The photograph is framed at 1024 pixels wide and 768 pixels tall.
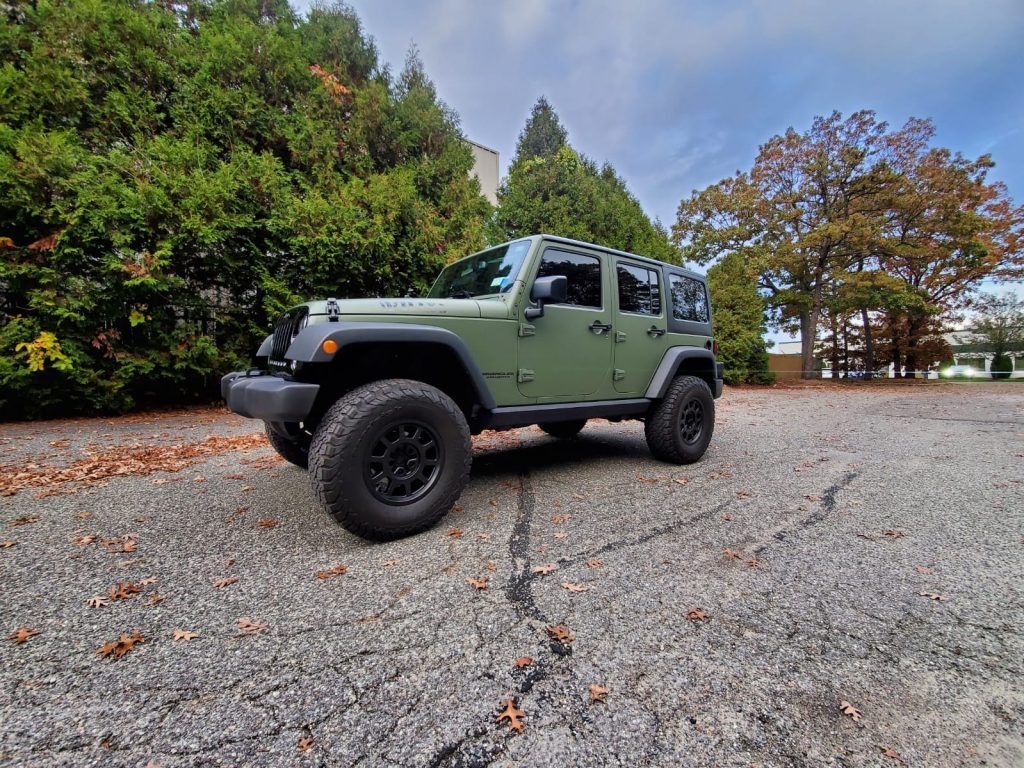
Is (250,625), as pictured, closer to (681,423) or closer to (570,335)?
(570,335)

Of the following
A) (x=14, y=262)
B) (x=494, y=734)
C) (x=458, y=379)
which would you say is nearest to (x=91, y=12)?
(x=14, y=262)

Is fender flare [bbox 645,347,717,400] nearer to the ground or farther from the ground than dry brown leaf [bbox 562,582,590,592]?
farther from the ground

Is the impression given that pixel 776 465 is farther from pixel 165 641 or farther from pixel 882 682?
pixel 165 641

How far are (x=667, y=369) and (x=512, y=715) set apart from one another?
10.2ft

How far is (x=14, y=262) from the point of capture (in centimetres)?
532

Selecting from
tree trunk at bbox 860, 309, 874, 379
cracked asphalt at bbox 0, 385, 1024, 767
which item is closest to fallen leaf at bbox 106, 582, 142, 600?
cracked asphalt at bbox 0, 385, 1024, 767

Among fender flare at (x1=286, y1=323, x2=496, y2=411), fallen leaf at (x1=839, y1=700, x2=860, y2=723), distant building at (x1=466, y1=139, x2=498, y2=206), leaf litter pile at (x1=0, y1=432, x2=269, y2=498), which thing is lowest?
fallen leaf at (x1=839, y1=700, x2=860, y2=723)

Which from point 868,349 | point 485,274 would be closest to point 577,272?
point 485,274

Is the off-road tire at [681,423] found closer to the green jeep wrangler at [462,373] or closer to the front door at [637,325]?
the green jeep wrangler at [462,373]

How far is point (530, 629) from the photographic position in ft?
5.37

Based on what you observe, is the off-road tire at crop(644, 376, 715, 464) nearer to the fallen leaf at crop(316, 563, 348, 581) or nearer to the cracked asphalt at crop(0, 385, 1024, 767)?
the cracked asphalt at crop(0, 385, 1024, 767)

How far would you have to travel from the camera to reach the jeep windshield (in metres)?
3.07

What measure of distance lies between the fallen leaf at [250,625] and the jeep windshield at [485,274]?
2.25 meters

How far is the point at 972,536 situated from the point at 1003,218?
2422cm
